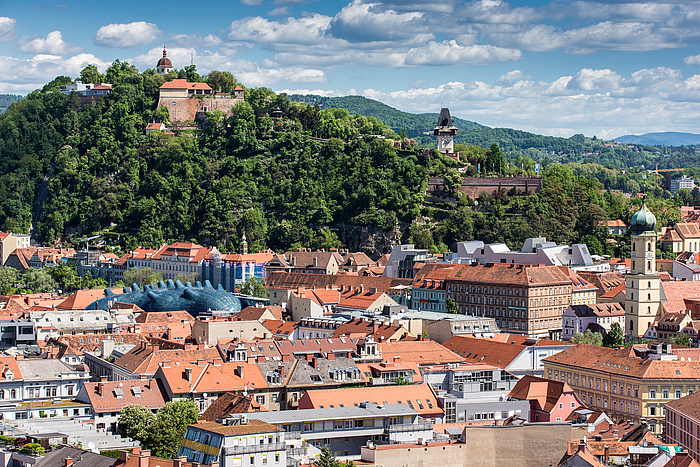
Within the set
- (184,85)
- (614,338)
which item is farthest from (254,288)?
(184,85)

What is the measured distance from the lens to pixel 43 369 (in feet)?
185

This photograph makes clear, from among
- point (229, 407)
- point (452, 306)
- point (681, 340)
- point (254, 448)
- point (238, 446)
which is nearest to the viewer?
point (238, 446)

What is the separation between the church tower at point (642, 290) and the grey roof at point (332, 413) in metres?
41.7

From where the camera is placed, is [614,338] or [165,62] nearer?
[614,338]

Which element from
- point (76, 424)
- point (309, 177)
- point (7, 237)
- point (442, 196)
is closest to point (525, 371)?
point (76, 424)

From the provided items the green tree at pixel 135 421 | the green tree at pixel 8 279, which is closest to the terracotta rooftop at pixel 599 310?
the green tree at pixel 135 421

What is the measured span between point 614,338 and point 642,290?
763cm

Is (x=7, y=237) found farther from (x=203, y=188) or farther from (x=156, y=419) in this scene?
(x=156, y=419)

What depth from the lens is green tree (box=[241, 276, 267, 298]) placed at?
106 m

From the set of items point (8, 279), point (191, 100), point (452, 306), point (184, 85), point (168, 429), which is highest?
point (184, 85)

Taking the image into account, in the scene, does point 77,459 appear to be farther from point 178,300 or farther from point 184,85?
point 184,85

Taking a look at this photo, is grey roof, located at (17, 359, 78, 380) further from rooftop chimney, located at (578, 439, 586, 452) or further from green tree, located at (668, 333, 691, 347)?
green tree, located at (668, 333, 691, 347)

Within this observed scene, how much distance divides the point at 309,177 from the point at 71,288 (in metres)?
32.5

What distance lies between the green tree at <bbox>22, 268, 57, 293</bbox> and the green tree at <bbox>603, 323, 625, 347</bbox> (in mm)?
60408
